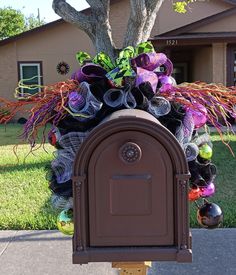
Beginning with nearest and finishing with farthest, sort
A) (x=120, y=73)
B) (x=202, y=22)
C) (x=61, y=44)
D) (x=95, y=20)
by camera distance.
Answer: (x=120, y=73) → (x=95, y=20) → (x=202, y=22) → (x=61, y=44)

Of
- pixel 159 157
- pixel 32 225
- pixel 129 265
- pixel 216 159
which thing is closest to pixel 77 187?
pixel 159 157

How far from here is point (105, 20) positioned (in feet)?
25.8

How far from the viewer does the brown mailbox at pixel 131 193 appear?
1.67 m

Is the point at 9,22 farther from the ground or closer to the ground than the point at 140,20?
farther from the ground

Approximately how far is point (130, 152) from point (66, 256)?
240 cm

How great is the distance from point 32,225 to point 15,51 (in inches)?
502

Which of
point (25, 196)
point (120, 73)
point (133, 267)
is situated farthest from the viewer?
point (25, 196)

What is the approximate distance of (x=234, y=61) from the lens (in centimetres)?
1369

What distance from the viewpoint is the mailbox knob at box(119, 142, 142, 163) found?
1.65 m

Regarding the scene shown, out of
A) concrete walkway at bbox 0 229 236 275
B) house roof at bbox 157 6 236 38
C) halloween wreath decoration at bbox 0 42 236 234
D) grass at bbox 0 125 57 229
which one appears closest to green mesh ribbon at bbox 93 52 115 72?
halloween wreath decoration at bbox 0 42 236 234

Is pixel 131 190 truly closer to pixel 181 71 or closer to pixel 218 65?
pixel 218 65

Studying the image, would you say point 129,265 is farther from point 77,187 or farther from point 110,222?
point 77,187

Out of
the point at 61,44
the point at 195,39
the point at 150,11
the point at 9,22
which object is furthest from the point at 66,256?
the point at 9,22

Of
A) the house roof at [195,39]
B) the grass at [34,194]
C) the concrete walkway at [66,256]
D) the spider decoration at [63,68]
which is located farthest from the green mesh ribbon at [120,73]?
the spider decoration at [63,68]
